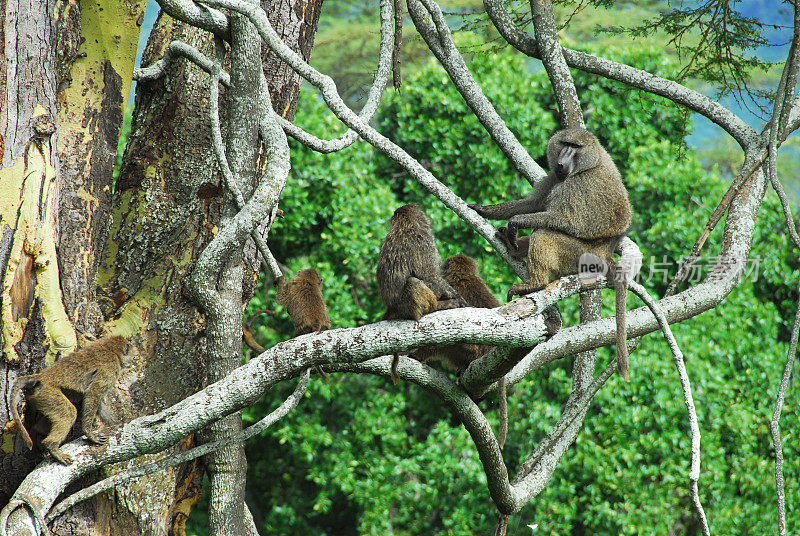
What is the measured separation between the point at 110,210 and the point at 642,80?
4.15 m

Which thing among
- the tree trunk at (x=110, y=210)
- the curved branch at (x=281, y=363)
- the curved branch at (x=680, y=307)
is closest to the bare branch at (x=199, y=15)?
the tree trunk at (x=110, y=210)

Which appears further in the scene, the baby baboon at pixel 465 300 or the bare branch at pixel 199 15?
the baby baboon at pixel 465 300

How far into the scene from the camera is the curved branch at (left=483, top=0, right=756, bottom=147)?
19.0 ft

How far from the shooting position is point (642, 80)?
6.02m

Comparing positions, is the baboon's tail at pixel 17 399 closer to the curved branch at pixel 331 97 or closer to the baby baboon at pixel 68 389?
the baby baboon at pixel 68 389

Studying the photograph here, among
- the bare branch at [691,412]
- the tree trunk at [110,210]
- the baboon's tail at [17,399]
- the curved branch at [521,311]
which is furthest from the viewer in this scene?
the curved branch at [521,311]

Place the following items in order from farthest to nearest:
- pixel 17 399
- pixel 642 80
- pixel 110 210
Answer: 1. pixel 642 80
2. pixel 110 210
3. pixel 17 399

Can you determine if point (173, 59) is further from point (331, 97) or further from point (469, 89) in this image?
point (469, 89)

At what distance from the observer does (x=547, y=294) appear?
13.0 feet

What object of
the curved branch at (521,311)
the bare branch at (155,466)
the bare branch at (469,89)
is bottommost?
the bare branch at (155,466)

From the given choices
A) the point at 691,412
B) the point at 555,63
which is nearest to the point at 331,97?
the point at 555,63

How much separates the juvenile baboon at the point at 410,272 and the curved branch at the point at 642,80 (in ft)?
6.74

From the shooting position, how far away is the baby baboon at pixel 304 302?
5707 mm

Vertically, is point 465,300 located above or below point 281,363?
above
